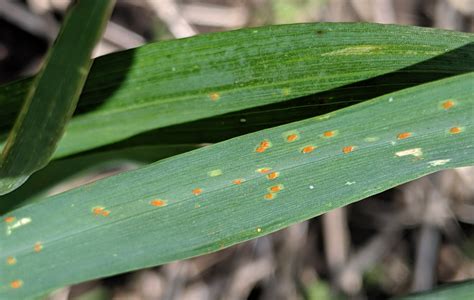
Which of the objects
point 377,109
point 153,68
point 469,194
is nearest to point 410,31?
point 377,109

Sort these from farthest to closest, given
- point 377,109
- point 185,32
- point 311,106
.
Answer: point 185,32, point 311,106, point 377,109

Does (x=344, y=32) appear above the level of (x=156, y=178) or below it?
above

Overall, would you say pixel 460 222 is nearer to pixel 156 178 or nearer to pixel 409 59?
pixel 409 59

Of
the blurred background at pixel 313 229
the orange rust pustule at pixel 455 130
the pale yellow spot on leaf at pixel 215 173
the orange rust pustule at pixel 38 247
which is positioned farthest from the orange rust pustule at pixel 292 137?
A: the blurred background at pixel 313 229

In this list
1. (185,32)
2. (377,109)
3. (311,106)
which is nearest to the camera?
(377,109)

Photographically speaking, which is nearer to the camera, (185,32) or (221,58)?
(221,58)

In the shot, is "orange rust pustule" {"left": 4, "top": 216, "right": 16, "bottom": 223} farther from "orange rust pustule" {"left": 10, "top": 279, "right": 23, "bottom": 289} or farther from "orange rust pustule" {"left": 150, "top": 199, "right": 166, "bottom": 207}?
"orange rust pustule" {"left": 150, "top": 199, "right": 166, "bottom": 207}

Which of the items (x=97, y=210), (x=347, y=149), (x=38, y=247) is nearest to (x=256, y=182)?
(x=347, y=149)

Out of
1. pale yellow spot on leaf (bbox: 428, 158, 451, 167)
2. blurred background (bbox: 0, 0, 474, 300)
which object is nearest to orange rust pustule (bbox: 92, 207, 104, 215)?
pale yellow spot on leaf (bbox: 428, 158, 451, 167)
